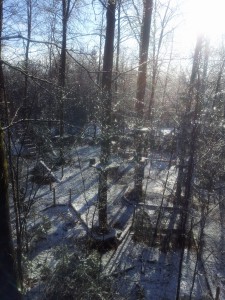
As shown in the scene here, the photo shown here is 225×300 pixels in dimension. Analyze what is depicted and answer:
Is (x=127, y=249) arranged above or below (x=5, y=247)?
below

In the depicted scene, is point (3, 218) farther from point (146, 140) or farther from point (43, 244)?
point (146, 140)

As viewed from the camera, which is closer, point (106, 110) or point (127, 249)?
point (106, 110)

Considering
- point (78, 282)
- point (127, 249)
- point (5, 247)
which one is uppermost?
point (5, 247)

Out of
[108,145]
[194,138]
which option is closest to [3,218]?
[194,138]

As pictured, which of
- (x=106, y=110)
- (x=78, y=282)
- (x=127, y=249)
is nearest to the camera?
(x=78, y=282)

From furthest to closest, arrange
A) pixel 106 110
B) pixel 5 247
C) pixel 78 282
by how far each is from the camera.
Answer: pixel 106 110 → pixel 78 282 → pixel 5 247

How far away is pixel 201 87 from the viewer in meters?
7.27

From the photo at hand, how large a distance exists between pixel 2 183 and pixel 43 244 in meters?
5.18

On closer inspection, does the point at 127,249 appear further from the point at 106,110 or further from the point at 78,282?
the point at 106,110

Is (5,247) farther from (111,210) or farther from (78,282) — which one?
(111,210)

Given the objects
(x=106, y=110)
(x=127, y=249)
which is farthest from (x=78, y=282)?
(x=106, y=110)

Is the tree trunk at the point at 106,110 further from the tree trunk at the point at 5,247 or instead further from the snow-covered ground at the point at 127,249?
the tree trunk at the point at 5,247

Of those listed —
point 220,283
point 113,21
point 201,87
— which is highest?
point 113,21

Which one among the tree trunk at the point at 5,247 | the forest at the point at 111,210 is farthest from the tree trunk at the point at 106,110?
the tree trunk at the point at 5,247
